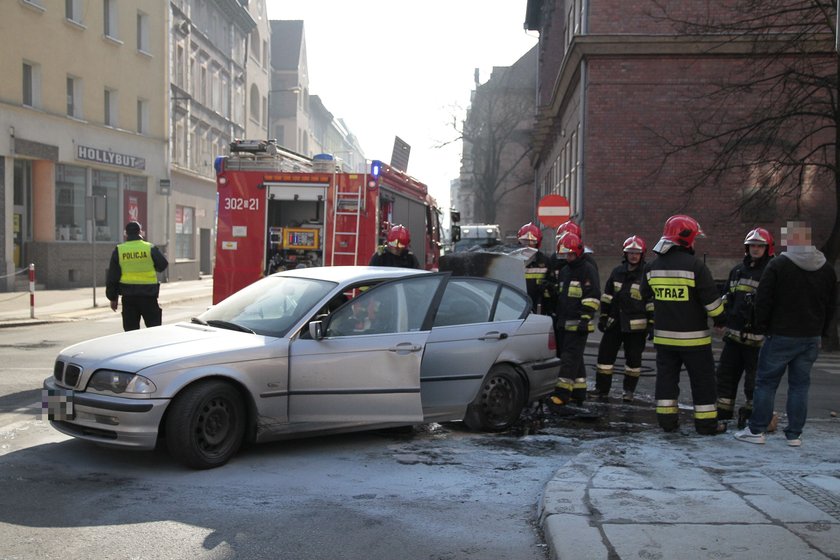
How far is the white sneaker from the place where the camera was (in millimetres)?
6645

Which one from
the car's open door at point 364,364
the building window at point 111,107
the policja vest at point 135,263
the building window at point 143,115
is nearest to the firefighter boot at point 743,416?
the car's open door at point 364,364

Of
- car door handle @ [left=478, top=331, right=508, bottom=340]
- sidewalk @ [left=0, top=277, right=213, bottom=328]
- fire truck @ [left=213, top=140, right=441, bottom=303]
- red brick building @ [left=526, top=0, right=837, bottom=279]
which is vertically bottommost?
sidewalk @ [left=0, top=277, right=213, bottom=328]

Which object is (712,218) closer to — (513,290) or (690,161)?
(690,161)

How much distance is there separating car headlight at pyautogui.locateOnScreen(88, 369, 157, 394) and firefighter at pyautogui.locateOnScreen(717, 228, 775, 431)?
495 centimetres

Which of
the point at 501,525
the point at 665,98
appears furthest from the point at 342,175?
the point at 665,98

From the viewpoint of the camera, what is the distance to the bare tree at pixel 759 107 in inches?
596

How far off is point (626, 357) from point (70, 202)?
21809 millimetres

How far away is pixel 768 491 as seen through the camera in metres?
5.07

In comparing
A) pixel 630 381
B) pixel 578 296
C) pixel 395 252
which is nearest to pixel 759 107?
pixel 395 252

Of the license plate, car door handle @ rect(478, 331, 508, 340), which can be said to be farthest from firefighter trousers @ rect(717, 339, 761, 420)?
the license plate

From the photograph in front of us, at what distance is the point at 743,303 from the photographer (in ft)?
24.1

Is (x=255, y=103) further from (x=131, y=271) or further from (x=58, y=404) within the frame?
(x=58, y=404)

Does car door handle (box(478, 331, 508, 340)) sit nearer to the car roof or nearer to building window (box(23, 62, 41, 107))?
the car roof

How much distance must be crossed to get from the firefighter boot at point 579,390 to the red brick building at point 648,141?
11.6 m
